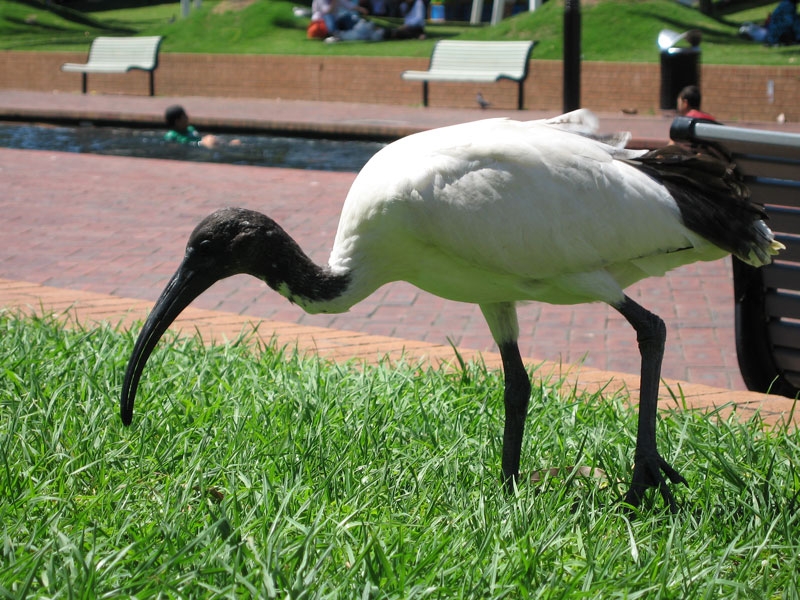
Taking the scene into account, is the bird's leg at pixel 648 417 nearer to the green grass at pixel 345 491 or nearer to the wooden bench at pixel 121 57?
the green grass at pixel 345 491

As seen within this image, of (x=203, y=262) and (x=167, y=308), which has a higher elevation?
(x=203, y=262)

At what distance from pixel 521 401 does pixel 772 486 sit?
0.80 m

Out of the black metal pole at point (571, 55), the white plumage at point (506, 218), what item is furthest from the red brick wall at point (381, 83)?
the white plumage at point (506, 218)

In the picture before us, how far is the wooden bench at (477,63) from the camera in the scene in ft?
59.9

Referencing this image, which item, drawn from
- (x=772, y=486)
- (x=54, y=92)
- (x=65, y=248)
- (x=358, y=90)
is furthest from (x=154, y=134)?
(x=772, y=486)

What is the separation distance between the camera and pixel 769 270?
444cm

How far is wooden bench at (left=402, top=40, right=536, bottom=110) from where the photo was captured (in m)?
18.3

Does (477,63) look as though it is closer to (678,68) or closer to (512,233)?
(678,68)

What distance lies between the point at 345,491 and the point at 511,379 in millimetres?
685

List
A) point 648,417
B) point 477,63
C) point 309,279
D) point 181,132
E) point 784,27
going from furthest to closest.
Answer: point 784,27 < point 477,63 < point 181,132 < point 309,279 < point 648,417

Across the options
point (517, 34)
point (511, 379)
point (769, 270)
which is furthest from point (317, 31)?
point (511, 379)

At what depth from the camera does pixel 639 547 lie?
311 cm

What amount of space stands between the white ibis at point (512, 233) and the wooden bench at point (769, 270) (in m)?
0.42

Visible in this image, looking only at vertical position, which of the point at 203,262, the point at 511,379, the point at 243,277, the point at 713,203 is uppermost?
the point at 713,203
